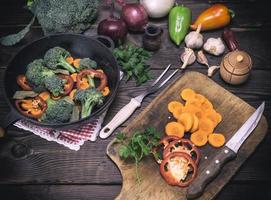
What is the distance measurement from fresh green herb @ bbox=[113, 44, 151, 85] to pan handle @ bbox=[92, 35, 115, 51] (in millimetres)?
44

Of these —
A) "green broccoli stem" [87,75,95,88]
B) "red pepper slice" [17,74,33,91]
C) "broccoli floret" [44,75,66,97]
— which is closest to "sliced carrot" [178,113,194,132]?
"green broccoli stem" [87,75,95,88]

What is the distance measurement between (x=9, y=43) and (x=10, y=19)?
195 millimetres

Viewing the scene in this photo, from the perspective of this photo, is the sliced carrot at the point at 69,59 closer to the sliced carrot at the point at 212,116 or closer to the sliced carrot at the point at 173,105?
the sliced carrot at the point at 173,105

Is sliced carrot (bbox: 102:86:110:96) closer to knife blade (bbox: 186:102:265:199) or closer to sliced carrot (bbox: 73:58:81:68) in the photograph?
sliced carrot (bbox: 73:58:81:68)

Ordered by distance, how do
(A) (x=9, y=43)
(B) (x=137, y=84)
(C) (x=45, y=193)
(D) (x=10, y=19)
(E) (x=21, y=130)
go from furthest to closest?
(D) (x=10, y=19) → (A) (x=9, y=43) → (B) (x=137, y=84) → (E) (x=21, y=130) → (C) (x=45, y=193)

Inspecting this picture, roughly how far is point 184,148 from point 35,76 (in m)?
0.66

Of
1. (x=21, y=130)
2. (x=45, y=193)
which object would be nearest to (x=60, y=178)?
(x=45, y=193)

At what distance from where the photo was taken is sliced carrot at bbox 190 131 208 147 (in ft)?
4.72

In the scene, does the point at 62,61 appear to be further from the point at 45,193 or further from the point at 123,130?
the point at 45,193

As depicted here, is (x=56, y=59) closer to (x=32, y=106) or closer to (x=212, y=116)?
(x=32, y=106)

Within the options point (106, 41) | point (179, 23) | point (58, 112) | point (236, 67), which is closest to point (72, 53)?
point (106, 41)

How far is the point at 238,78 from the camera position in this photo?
1572mm

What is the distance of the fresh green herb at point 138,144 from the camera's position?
1.36m

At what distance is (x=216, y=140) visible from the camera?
1.44 meters
